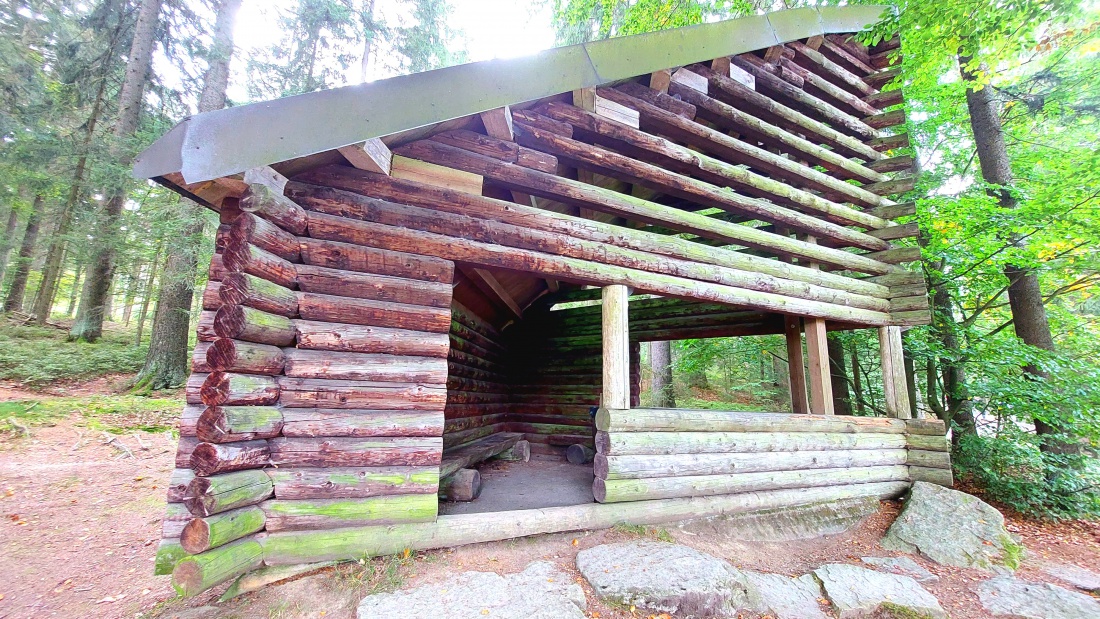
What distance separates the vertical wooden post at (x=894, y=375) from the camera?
6223 mm

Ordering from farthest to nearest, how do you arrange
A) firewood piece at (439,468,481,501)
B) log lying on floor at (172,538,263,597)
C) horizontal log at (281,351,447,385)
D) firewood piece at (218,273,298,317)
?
firewood piece at (439,468,481,501), horizontal log at (281,351,447,385), firewood piece at (218,273,298,317), log lying on floor at (172,538,263,597)

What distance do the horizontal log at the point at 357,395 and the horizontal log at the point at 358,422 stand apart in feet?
0.15

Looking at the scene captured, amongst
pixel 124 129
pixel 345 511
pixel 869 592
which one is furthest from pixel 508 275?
pixel 124 129

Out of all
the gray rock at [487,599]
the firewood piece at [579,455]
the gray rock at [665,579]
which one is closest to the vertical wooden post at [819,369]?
the gray rock at [665,579]

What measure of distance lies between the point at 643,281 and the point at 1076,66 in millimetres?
9620

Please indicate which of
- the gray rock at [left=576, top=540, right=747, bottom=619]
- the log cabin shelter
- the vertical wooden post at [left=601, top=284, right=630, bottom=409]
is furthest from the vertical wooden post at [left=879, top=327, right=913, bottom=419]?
the vertical wooden post at [left=601, top=284, right=630, bottom=409]

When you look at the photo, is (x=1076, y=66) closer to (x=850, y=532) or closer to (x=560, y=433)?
(x=850, y=532)

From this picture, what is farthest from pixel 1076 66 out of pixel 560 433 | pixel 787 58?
pixel 560 433

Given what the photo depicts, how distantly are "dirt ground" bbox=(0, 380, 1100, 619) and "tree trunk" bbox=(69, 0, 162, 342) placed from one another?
19.9 ft

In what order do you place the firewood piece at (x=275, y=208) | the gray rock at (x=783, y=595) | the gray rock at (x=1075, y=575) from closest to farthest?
the firewood piece at (x=275, y=208)
the gray rock at (x=783, y=595)
the gray rock at (x=1075, y=575)

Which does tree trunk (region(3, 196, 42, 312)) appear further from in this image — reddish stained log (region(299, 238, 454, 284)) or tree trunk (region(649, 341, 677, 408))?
tree trunk (region(649, 341, 677, 408))

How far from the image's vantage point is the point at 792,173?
20.4 feet

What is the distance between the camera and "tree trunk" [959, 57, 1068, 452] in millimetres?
6643

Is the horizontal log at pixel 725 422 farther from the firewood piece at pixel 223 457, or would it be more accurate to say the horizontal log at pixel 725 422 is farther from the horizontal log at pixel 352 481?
the firewood piece at pixel 223 457
